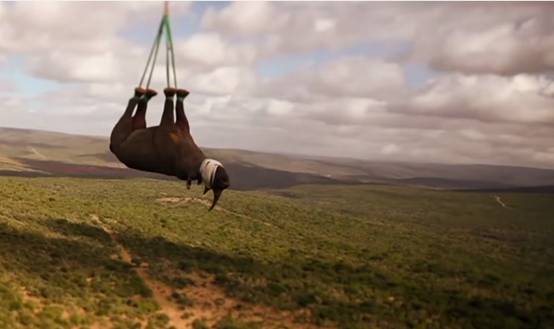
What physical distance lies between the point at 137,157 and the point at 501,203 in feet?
605

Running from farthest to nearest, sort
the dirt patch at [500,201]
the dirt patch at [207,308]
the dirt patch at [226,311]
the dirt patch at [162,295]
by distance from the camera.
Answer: the dirt patch at [500,201]
the dirt patch at [226,311]
the dirt patch at [207,308]
the dirt patch at [162,295]

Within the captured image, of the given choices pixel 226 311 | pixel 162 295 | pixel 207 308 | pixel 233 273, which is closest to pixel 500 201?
pixel 233 273

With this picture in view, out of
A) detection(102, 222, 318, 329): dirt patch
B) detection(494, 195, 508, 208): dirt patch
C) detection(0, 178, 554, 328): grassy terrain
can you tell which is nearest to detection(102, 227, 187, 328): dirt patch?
detection(102, 222, 318, 329): dirt patch

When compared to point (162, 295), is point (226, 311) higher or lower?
lower

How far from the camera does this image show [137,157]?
10516 millimetres

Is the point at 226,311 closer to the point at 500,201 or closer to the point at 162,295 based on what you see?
the point at 162,295

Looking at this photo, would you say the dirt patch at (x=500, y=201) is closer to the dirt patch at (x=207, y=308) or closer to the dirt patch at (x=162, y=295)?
the dirt patch at (x=207, y=308)

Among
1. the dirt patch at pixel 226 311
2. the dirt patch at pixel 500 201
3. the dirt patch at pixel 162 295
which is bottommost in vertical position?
the dirt patch at pixel 500 201

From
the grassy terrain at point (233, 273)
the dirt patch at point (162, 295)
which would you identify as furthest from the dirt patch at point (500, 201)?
the dirt patch at point (162, 295)

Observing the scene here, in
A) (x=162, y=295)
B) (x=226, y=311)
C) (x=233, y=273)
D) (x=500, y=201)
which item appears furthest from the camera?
(x=500, y=201)

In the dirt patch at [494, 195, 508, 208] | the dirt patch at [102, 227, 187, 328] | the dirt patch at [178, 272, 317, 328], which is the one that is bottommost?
the dirt patch at [494, 195, 508, 208]

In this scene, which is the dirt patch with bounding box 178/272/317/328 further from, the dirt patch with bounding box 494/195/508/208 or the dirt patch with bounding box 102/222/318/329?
the dirt patch with bounding box 494/195/508/208

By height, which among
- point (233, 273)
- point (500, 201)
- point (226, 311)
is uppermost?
point (233, 273)

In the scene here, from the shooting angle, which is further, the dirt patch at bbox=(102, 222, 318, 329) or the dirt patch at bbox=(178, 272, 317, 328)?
the dirt patch at bbox=(178, 272, 317, 328)
